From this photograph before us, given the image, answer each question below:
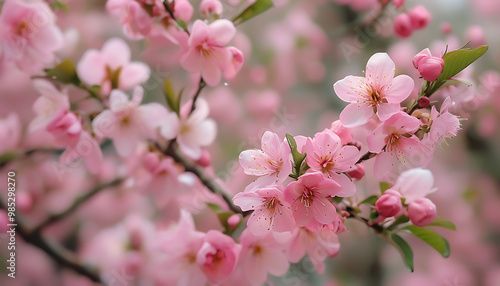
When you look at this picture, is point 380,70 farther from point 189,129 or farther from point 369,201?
point 189,129

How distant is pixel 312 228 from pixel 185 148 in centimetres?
26

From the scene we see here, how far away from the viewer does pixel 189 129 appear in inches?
26.9

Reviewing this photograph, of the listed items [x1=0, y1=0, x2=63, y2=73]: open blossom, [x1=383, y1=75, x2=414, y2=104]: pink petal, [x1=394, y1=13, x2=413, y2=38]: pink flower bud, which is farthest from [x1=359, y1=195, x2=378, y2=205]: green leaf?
[x1=0, y1=0, x2=63, y2=73]: open blossom

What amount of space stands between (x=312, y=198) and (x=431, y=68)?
0.18 m

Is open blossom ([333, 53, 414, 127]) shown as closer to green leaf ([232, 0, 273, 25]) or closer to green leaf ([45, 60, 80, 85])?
green leaf ([232, 0, 273, 25])

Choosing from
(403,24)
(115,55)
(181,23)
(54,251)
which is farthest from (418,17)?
(54,251)

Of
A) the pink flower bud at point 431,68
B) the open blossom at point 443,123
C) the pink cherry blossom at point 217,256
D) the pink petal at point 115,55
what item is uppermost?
the pink flower bud at point 431,68

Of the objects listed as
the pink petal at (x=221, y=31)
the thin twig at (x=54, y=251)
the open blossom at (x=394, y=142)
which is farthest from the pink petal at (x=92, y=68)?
the open blossom at (x=394, y=142)

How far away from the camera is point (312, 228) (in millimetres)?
482

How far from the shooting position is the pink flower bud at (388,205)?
47 centimetres

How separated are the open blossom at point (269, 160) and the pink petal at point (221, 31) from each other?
174mm

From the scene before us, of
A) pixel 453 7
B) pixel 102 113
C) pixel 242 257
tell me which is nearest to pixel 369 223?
pixel 242 257

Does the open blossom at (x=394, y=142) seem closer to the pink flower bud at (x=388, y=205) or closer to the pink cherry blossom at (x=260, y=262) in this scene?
the pink flower bud at (x=388, y=205)

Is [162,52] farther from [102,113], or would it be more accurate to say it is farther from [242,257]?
[242,257]
